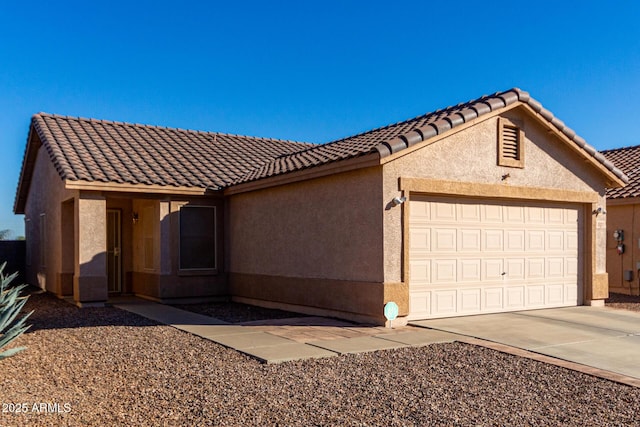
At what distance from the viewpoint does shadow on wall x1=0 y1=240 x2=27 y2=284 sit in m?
21.8

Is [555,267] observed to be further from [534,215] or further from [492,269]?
[492,269]

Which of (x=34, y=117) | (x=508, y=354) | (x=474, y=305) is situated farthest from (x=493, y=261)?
(x=34, y=117)

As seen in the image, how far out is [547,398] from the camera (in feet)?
20.3

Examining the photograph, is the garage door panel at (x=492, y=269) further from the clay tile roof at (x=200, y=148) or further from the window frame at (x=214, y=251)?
the window frame at (x=214, y=251)

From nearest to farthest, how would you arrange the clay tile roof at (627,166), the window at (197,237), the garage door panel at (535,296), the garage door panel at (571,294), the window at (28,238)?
the garage door panel at (535,296) < the garage door panel at (571,294) < the window at (197,237) < the clay tile roof at (627,166) < the window at (28,238)

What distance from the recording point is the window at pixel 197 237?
1488cm

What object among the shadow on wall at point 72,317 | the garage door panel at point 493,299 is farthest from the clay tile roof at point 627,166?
the shadow on wall at point 72,317

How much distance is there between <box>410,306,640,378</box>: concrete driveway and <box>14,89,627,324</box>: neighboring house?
622 mm

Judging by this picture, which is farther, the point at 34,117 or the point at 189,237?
the point at 34,117

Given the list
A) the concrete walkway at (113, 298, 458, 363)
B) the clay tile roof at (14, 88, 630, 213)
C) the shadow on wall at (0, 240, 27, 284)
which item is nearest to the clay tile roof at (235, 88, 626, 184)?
the clay tile roof at (14, 88, 630, 213)

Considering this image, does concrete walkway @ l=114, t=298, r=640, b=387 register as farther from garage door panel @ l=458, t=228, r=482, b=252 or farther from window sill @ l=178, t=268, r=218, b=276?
window sill @ l=178, t=268, r=218, b=276

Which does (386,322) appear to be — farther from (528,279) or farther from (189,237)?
(189,237)

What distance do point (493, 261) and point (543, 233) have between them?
1.61 metres

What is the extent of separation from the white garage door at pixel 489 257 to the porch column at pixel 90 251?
7.12 meters
